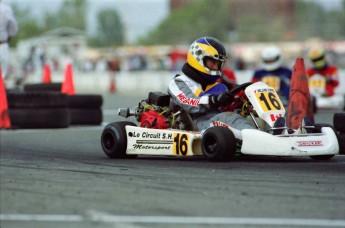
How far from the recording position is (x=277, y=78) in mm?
18016

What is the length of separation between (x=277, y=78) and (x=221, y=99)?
8.53 metres

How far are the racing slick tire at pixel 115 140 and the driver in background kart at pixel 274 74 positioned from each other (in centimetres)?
752

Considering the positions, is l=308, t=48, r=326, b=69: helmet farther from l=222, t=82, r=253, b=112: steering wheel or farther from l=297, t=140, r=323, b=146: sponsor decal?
l=297, t=140, r=323, b=146: sponsor decal

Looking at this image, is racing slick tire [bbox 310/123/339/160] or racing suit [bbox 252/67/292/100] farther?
racing suit [bbox 252/67/292/100]

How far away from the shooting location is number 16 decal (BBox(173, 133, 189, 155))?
31.4 feet

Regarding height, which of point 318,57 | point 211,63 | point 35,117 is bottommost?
point 35,117

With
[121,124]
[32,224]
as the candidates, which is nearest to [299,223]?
[32,224]

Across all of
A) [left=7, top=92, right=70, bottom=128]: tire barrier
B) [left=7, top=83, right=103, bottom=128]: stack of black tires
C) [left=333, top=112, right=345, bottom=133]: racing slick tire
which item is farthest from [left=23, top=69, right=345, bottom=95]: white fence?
[left=333, top=112, right=345, bottom=133]: racing slick tire

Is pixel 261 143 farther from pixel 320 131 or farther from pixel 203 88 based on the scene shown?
pixel 203 88

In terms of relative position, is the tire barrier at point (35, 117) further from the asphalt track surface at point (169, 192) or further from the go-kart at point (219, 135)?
the asphalt track surface at point (169, 192)

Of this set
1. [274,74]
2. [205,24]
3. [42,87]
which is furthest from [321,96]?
[205,24]

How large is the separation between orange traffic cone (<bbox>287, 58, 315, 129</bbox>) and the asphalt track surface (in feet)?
1.74

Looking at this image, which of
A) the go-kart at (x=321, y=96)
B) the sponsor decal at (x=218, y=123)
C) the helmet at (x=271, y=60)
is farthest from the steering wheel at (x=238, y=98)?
the go-kart at (x=321, y=96)

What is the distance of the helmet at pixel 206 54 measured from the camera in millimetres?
10281
